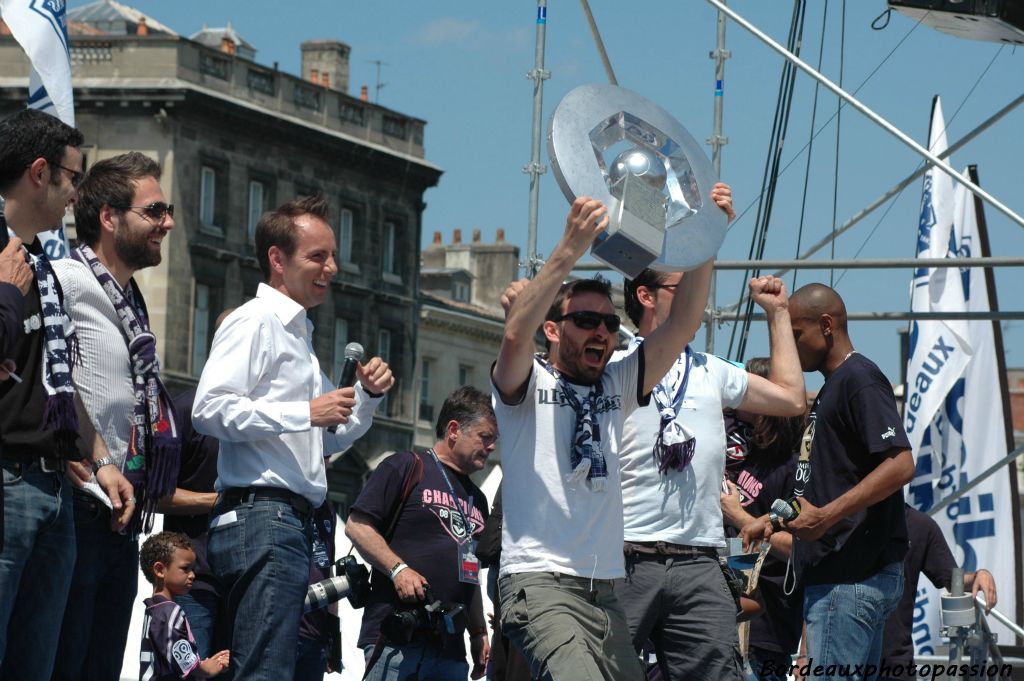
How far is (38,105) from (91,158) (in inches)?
1593

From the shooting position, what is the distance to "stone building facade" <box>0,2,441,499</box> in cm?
4956

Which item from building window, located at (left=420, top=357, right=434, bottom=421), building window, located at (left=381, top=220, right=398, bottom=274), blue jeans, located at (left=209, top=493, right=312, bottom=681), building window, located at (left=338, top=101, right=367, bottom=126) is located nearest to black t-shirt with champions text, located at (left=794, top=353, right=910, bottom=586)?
blue jeans, located at (left=209, top=493, right=312, bottom=681)

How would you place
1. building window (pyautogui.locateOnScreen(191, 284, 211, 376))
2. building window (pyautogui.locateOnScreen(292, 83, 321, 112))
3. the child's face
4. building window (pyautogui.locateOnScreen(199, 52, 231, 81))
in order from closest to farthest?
the child's face < building window (pyautogui.locateOnScreen(191, 284, 211, 376)) < building window (pyautogui.locateOnScreen(199, 52, 231, 81)) < building window (pyautogui.locateOnScreen(292, 83, 321, 112))

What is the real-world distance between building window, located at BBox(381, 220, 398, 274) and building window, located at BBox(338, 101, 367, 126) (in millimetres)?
2958

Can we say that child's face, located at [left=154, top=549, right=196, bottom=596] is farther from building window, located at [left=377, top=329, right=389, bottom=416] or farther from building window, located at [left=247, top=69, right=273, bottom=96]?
building window, located at [left=377, top=329, right=389, bottom=416]

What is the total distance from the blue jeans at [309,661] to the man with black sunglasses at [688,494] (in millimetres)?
1237

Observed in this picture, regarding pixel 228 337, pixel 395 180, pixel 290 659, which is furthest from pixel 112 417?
pixel 395 180

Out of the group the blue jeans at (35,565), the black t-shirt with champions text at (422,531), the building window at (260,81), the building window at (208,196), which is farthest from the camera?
the building window at (260,81)

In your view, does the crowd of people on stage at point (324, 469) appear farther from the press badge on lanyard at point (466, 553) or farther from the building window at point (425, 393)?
the building window at point (425, 393)

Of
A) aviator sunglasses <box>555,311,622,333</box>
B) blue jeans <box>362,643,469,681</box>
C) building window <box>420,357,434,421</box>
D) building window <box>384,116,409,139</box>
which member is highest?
building window <box>384,116,409,139</box>

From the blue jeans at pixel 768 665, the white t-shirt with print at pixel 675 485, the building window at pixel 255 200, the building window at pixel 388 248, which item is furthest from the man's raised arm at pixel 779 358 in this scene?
the building window at pixel 388 248

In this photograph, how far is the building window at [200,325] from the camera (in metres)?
50.2

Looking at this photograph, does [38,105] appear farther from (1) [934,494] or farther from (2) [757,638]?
(1) [934,494]

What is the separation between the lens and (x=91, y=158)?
48969mm
